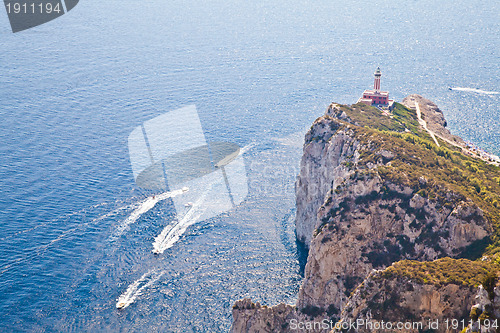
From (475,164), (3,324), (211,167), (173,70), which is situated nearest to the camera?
(3,324)

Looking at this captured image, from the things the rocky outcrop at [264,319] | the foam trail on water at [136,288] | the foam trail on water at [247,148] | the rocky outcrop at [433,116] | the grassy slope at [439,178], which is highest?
the grassy slope at [439,178]

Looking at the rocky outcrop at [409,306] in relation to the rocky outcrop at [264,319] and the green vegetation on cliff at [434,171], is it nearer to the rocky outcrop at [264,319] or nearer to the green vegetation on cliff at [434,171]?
the green vegetation on cliff at [434,171]

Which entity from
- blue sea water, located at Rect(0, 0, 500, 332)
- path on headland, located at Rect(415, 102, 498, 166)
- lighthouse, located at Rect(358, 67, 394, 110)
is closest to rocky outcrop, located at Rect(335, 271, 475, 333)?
blue sea water, located at Rect(0, 0, 500, 332)

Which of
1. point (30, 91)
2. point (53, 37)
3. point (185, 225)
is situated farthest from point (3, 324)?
point (53, 37)

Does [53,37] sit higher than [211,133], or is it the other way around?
[53,37]

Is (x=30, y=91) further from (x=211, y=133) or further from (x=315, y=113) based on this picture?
(x=315, y=113)

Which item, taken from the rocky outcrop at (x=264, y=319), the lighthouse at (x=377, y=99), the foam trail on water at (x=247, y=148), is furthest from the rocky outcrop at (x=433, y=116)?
the rocky outcrop at (x=264, y=319)

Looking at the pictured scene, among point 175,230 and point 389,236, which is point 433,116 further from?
point 175,230

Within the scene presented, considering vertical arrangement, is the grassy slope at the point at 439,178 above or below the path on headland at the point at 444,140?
above
